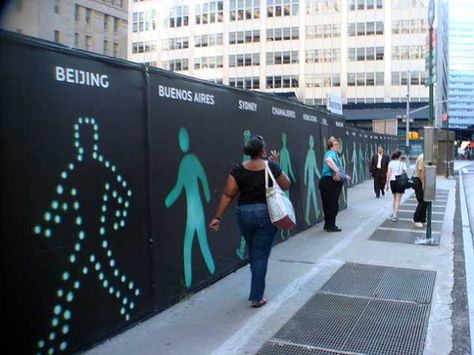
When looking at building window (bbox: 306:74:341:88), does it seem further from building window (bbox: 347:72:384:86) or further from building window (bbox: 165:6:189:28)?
building window (bbox: 165:6:189:28)

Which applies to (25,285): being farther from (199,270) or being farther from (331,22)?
(331,22)

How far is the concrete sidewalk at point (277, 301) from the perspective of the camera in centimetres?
444

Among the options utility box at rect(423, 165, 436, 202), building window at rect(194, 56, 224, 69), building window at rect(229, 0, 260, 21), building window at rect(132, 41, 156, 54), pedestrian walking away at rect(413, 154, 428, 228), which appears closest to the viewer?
utility box at rect(423, 165, 436, 202)

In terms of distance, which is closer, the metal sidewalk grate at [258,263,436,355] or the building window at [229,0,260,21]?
the metal sidewalk grate at [258,263,436,355]

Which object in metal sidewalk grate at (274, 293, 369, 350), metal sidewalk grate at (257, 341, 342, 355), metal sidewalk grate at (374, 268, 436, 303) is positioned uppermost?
metal sidewalk grate at (374, 268, 436, 303)

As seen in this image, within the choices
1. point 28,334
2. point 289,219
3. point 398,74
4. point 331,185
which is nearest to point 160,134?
point 289,219

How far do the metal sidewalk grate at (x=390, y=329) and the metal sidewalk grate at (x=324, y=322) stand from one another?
0.10m

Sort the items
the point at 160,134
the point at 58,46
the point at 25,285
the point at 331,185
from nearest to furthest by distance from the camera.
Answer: the point at 25,285, the point at 58,46, the point at 160,134, the point at 331,185

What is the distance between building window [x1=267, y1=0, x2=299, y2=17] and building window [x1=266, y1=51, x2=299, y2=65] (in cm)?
515

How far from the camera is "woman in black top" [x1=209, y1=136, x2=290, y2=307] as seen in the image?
5332mm

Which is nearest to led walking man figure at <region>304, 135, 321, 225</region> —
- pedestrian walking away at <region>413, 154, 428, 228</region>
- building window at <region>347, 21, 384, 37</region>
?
pedestrian walking away at <region>413, 154, 428, 228</region>

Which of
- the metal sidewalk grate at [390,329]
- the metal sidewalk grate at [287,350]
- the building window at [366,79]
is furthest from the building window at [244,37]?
the metal sidewalk grate at [287,350]

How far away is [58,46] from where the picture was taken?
3762mm

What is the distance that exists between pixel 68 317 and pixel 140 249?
106cm
